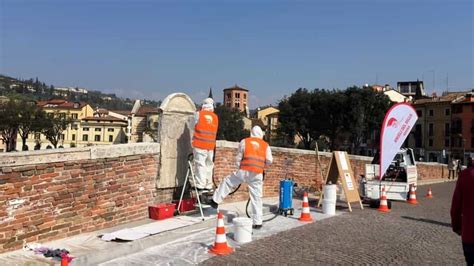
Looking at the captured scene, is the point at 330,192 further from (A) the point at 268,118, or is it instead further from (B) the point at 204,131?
(A) the point at 268,118

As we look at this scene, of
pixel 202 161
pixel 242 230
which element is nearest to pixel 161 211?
pixel 202 161

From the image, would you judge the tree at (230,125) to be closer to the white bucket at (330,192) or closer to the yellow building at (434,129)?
the yellow building at (434,129)

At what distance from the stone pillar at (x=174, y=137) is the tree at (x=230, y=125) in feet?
258

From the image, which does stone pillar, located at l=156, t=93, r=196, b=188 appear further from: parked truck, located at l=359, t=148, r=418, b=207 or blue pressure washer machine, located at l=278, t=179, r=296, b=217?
parked truck, located at l=359, t=148, r=418, b=207

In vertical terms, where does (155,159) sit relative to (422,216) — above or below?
above

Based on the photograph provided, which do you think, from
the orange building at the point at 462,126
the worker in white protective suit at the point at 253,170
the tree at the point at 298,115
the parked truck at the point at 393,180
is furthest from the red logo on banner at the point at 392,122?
the orange building at the point at 462,126

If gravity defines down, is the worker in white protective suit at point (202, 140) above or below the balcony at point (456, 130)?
below

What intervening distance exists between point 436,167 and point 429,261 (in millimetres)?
32729

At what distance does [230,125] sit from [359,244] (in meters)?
85.0

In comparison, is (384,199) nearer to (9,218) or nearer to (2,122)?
(9,218)

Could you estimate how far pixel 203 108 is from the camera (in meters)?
9.86

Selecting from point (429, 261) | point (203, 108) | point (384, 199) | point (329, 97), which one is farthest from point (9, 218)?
point (329, 97)

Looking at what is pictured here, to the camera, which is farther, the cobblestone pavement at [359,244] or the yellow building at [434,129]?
the yellow building at [434,129]

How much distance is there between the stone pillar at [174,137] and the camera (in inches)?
382
